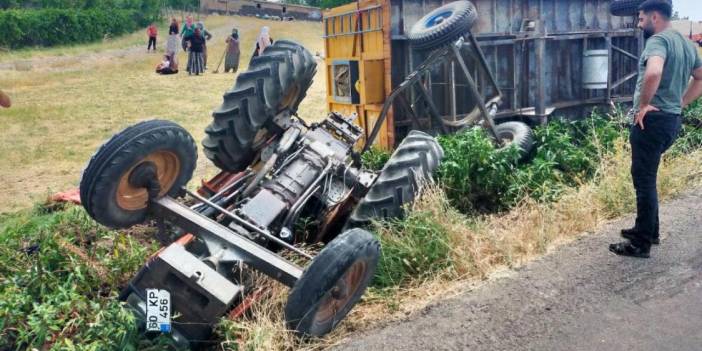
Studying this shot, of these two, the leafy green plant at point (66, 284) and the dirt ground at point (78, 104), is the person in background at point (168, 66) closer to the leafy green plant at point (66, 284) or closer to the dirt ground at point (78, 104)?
the dirt ground at point (78, 104)

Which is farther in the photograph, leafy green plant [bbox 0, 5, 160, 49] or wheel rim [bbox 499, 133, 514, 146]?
leafy green plant [bbox 0, 5, 160, 49]

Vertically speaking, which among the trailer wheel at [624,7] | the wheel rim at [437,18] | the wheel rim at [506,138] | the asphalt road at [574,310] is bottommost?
the asphalt road at [574,310]

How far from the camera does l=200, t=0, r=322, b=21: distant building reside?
4616cm

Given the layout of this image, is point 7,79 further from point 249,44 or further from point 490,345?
point 490,345

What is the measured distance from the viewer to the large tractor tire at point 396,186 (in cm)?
527

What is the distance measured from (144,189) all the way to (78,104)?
516 inches

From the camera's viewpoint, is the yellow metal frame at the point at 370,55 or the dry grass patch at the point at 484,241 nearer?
the dry grass patch at the point at 484,241

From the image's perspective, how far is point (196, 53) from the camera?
880 inches

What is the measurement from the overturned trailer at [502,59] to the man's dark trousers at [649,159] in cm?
366

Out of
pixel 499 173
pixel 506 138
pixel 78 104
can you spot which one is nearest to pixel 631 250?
pixel 499 173

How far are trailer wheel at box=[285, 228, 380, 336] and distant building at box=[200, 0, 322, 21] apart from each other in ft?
148

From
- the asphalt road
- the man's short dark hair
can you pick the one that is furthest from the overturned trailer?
the asphalt road

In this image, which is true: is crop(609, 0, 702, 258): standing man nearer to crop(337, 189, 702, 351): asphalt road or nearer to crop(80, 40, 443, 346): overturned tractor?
crop(337, 189, 702, 351): asphalt road

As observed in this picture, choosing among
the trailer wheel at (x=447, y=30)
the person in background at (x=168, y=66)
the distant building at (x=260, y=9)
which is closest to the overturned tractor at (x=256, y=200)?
the trailer wheel at (x=447, y=30)
